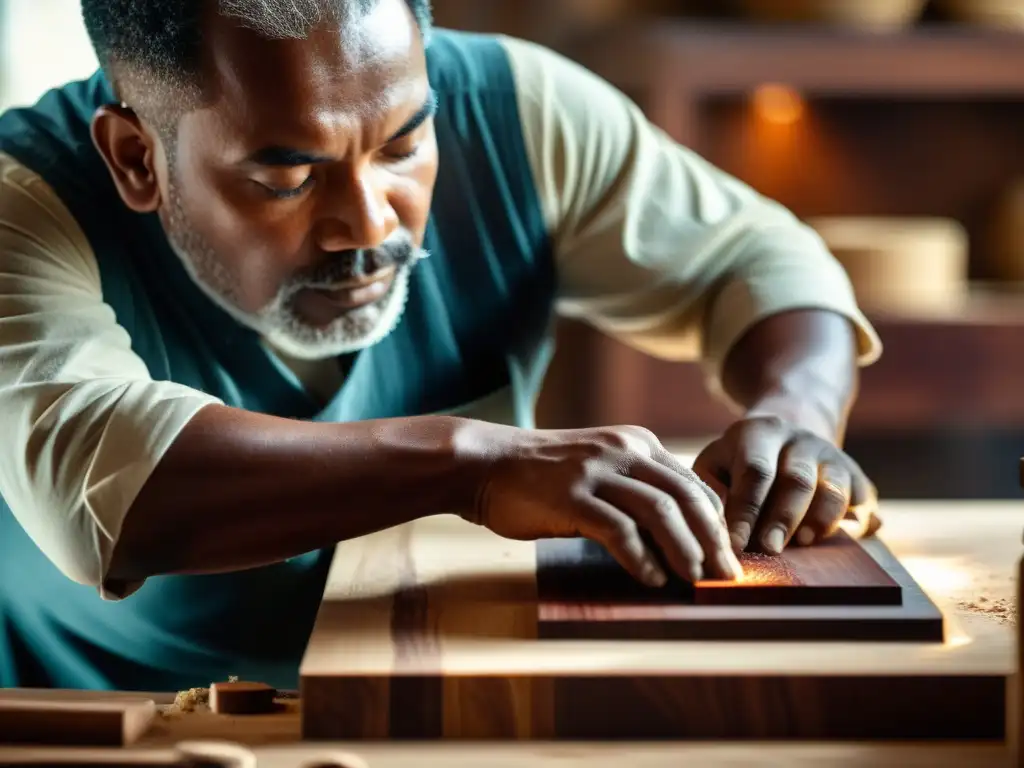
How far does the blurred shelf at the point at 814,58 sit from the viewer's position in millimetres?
2566

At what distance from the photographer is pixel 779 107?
2.96 meters

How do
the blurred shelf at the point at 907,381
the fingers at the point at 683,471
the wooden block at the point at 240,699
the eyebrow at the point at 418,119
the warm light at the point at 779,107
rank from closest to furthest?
the wooden block at the point at 240,699 < the fingers at the point at 683,471 < the eyebrow at the point at 418,119 < the blurred shelf at the point at 907,381 < the warm light at the point at 779,107

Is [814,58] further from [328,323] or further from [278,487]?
[278,487]

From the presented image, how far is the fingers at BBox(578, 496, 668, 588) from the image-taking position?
2.92 ft

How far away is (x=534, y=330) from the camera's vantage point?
1507mm

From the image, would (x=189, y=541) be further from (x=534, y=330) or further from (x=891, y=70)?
(x=891, y=70)

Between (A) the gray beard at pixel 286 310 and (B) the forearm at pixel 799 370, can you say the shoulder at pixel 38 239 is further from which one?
(B) the forearm at pixel 799 370

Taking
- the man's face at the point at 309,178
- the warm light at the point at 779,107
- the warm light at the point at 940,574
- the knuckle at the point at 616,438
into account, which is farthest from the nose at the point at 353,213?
the warm light at the point at 779,107

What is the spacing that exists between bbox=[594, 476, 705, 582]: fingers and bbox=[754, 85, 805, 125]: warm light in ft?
7.14

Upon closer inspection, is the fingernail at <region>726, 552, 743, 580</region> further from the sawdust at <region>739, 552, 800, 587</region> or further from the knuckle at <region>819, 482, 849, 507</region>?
the knuckle at <region>819, 482, 849, 507</region>

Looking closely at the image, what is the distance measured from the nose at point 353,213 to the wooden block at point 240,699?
431mm

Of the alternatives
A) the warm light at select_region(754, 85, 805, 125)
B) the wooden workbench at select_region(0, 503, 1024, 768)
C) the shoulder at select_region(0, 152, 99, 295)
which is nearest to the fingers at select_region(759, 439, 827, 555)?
the wooden workbench at select_region(0, 503, 1024, 768)

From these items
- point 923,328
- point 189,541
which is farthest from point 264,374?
point 923,328

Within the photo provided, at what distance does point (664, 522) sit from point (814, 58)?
1922mm
